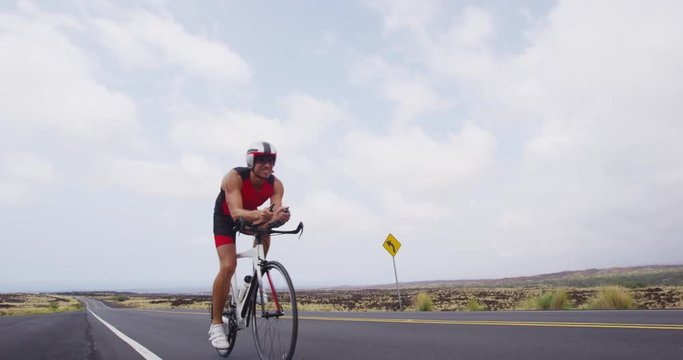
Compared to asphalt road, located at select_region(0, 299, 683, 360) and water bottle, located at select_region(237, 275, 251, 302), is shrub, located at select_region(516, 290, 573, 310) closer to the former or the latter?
asphalt road, located at select_region(0, 299, 683, 360)

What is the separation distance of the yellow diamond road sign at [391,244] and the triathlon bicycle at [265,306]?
1548 cm

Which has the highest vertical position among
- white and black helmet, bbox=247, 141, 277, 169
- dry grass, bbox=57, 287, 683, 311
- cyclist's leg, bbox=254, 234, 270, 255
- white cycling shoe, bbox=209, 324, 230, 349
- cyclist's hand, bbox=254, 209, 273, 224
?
white and black helmet, bbox=247, 141, 277, 169

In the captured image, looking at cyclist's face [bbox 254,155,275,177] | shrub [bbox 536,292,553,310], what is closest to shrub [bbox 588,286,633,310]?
shrub [bbox 536,292,553,310]

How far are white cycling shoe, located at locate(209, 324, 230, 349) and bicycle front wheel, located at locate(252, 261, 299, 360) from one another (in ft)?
1.78

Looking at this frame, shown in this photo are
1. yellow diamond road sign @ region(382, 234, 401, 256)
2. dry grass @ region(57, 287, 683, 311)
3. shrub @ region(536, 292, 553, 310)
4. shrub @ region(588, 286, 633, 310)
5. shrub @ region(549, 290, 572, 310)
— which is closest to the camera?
shrub @ region(588, 286, 633, 310)

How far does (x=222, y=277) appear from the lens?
499cm

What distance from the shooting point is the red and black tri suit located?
16.1ft

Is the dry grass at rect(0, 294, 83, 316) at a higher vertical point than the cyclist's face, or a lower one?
lower

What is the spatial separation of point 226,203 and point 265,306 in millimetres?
1217

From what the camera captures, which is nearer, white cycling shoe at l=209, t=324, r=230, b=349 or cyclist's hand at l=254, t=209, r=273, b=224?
cyclist's hand at l=254, t=209, r=273, b=224

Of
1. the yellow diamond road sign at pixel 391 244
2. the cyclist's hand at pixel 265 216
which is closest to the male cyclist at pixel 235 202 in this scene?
the cyclist's hand at pixel 265 216

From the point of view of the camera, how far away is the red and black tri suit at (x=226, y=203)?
16.1ft

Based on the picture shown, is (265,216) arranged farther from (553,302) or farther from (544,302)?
(544,302)

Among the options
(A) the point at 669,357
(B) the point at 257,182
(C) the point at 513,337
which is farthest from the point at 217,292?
(A) the point at 669,357
